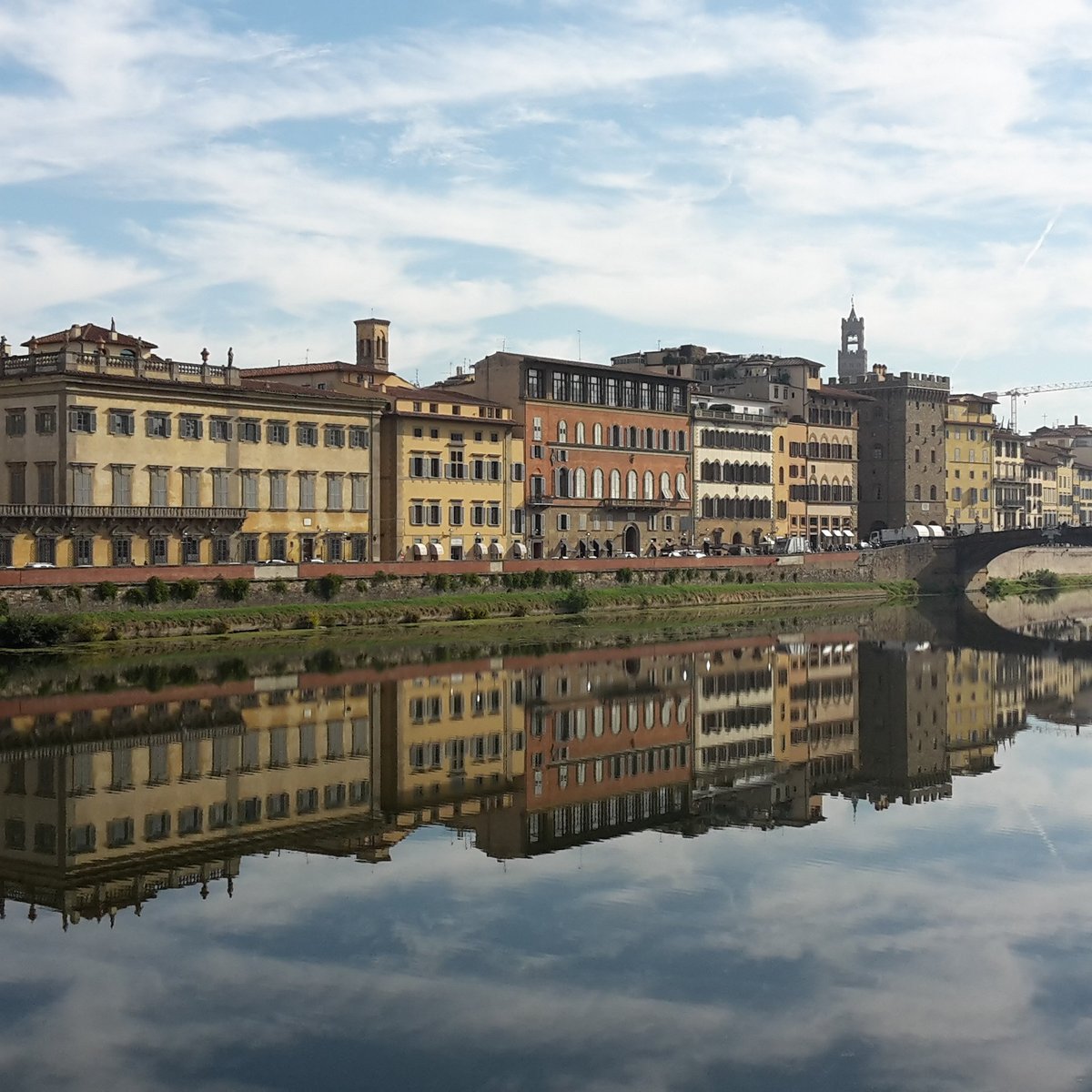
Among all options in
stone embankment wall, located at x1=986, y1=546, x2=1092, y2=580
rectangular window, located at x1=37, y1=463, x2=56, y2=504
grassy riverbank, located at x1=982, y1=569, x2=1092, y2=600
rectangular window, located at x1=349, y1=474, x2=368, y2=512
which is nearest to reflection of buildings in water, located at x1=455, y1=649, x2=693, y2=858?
rectangular window, located at x1=37, y1=463, x2=56, y2=504

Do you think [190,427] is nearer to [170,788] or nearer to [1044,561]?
[170,788]

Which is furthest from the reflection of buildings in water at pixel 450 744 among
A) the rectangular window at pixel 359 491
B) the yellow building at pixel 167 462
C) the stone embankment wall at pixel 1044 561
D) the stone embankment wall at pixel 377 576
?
the stone embankment wall at pixel 1044 561

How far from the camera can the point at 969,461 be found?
127125mm

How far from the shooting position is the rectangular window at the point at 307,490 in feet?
235

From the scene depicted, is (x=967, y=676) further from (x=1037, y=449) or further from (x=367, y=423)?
(x=1037, y=449)

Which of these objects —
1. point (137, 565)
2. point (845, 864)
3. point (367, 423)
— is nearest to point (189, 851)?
point (845, 864)

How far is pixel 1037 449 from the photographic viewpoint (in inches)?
5797

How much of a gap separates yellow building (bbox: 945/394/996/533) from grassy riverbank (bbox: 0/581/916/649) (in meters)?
35.4

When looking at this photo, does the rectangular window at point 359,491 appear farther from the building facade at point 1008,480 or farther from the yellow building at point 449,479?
the building facade at point 1008,480

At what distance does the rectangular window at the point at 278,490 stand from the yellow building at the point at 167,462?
7 cm

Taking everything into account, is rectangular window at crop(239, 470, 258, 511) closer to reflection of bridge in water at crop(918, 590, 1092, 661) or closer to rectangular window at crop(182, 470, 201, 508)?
rectangular window at crop(182, 470, 201, 508)

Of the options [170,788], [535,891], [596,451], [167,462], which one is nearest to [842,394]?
[596,451]

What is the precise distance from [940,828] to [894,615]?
57.9m

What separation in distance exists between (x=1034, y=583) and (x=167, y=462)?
227 feet
